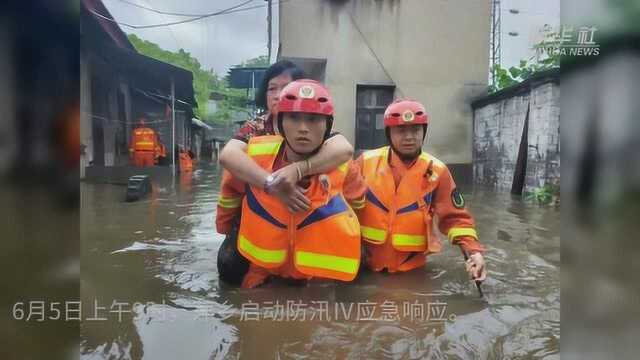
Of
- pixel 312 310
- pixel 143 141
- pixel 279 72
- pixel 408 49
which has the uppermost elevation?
pixel 408 49

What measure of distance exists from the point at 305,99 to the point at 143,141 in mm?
10179

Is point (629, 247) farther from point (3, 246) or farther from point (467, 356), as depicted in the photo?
point (3, 246)

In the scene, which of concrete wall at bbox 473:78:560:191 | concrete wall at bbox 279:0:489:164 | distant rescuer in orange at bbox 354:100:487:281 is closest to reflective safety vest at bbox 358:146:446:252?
distant rescuer in orange at bbox 354:100:487:281

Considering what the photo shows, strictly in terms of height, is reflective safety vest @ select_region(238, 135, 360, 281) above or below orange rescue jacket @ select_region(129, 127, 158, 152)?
below

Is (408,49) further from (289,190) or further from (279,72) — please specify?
(289,190)

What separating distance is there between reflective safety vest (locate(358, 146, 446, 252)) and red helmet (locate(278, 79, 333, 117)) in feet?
2.80

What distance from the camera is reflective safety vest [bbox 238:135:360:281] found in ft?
8.43

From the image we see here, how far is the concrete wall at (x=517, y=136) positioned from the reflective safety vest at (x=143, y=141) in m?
7.54

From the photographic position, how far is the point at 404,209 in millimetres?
3090

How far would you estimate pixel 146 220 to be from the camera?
533 centimetres

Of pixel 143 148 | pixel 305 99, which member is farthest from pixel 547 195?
pixel 143 148

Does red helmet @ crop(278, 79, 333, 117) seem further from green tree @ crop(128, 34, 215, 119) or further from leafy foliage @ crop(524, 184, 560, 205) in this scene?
green tree @ crop(128, 34, 215, 119)

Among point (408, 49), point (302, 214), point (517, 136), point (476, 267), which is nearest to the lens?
point (302, 214)

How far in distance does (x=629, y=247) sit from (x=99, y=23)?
8.17 meters
